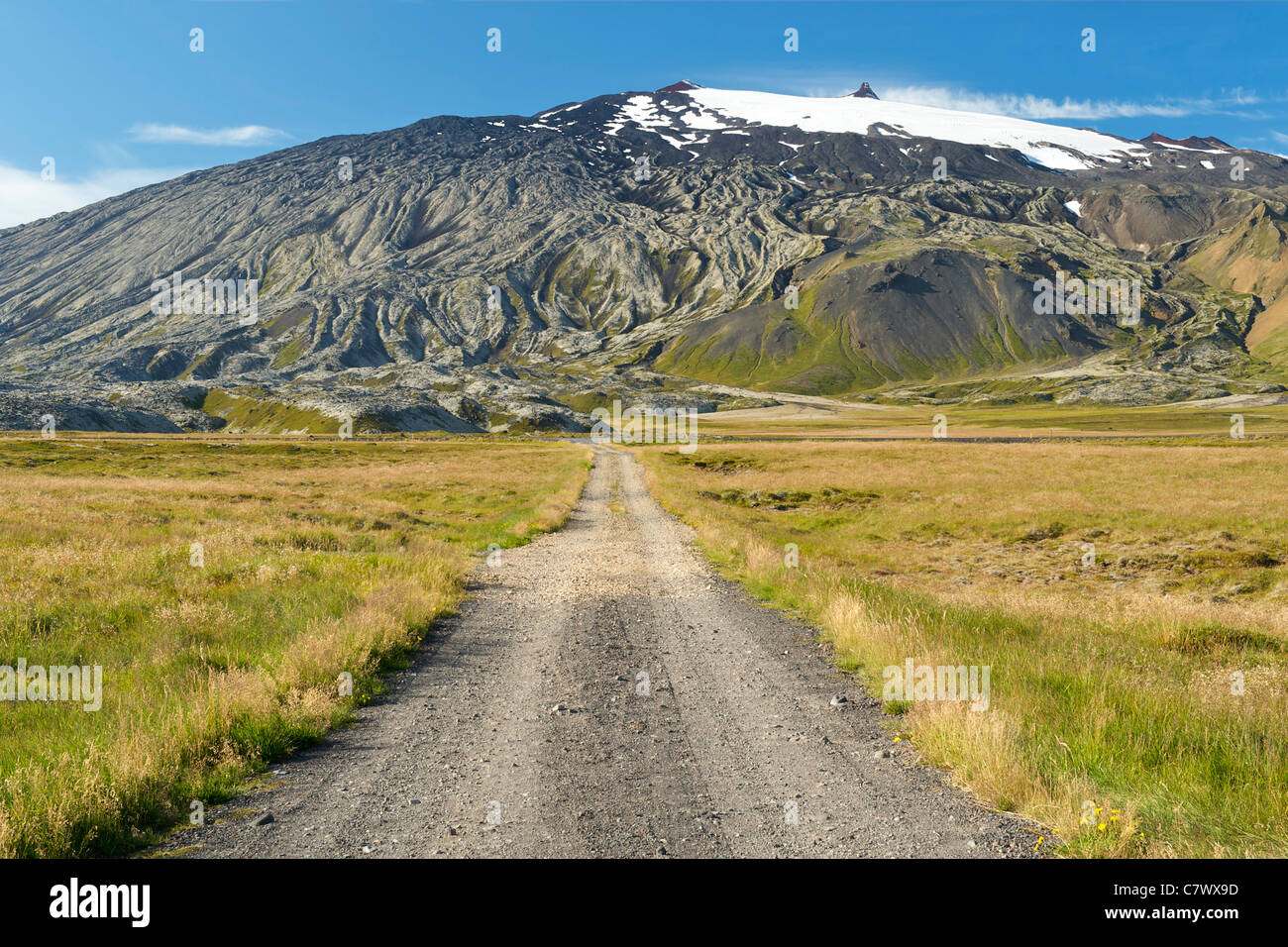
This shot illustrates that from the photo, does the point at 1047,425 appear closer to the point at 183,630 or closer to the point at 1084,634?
the point at 1084,634

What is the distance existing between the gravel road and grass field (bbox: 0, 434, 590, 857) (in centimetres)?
62

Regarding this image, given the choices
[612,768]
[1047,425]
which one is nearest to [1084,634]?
[612,768]

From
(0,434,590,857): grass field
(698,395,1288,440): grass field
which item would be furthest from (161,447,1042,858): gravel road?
(698,395,1288,440): grass field

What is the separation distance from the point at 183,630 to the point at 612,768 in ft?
27.1

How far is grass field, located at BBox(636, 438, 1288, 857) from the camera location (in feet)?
18.7

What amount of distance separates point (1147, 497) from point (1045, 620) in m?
32.6

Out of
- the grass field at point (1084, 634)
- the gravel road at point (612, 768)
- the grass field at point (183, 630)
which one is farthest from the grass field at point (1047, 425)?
the gravel road at point (612, 768)

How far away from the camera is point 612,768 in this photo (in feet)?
22.9

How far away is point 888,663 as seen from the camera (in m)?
9.88

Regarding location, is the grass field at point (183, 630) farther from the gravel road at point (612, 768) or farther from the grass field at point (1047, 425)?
the grass field at point (1047, 425)

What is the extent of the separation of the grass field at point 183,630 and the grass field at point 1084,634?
24.1ft

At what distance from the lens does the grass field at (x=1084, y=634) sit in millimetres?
5688
